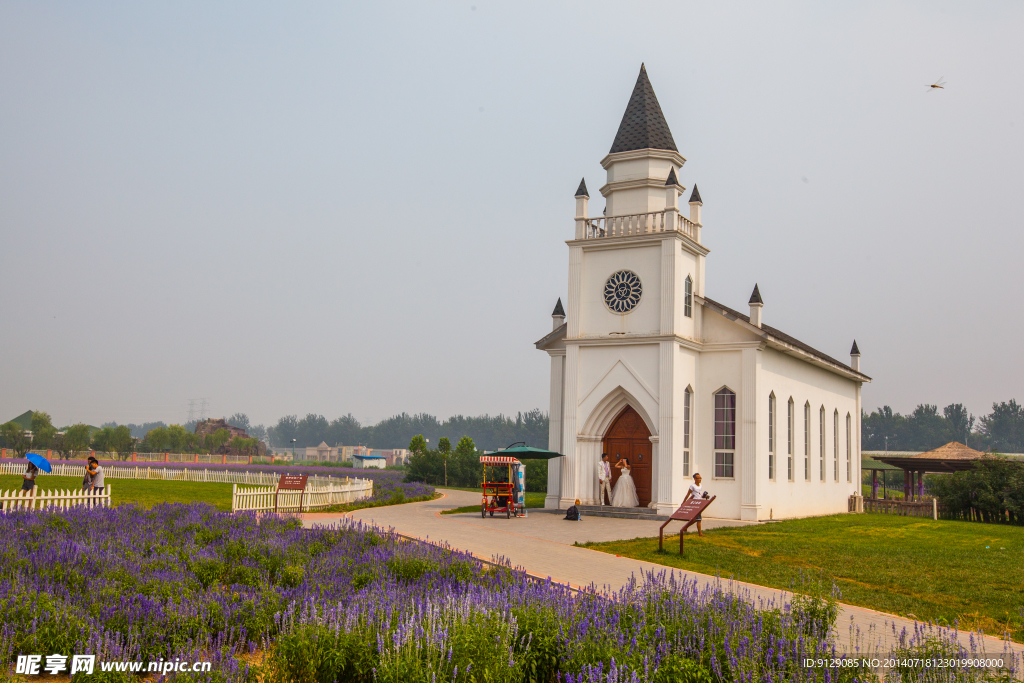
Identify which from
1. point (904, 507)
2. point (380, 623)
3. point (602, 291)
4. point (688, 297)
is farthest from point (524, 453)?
point (904, 507)

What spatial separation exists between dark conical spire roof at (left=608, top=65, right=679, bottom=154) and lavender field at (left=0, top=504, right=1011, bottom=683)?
20.2 meters

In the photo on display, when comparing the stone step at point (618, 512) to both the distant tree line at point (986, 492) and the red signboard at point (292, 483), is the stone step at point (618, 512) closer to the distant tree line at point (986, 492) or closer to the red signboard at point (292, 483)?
the red signboard at point (292, 483)

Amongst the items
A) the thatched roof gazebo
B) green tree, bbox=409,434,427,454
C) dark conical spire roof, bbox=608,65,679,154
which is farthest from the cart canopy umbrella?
green tree, bbox=409,434,427,454

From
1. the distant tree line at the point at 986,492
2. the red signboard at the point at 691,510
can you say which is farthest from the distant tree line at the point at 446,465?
the red signboard at the point at 691,510

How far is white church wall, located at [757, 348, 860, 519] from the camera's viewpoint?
2612cm

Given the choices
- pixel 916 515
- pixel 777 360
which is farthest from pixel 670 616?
pixel 916 515

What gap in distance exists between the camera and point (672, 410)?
2466cm

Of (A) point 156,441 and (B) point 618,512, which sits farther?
(A) point 156,441

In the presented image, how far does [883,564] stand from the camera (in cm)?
1494

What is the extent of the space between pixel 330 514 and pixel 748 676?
1817cm

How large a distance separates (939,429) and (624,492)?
14796 cm

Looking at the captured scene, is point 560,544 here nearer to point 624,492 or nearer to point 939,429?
point 624,492

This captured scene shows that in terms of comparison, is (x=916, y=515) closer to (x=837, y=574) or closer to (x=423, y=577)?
(x=837, y=574)

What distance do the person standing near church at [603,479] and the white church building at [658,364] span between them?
8.1 inches
